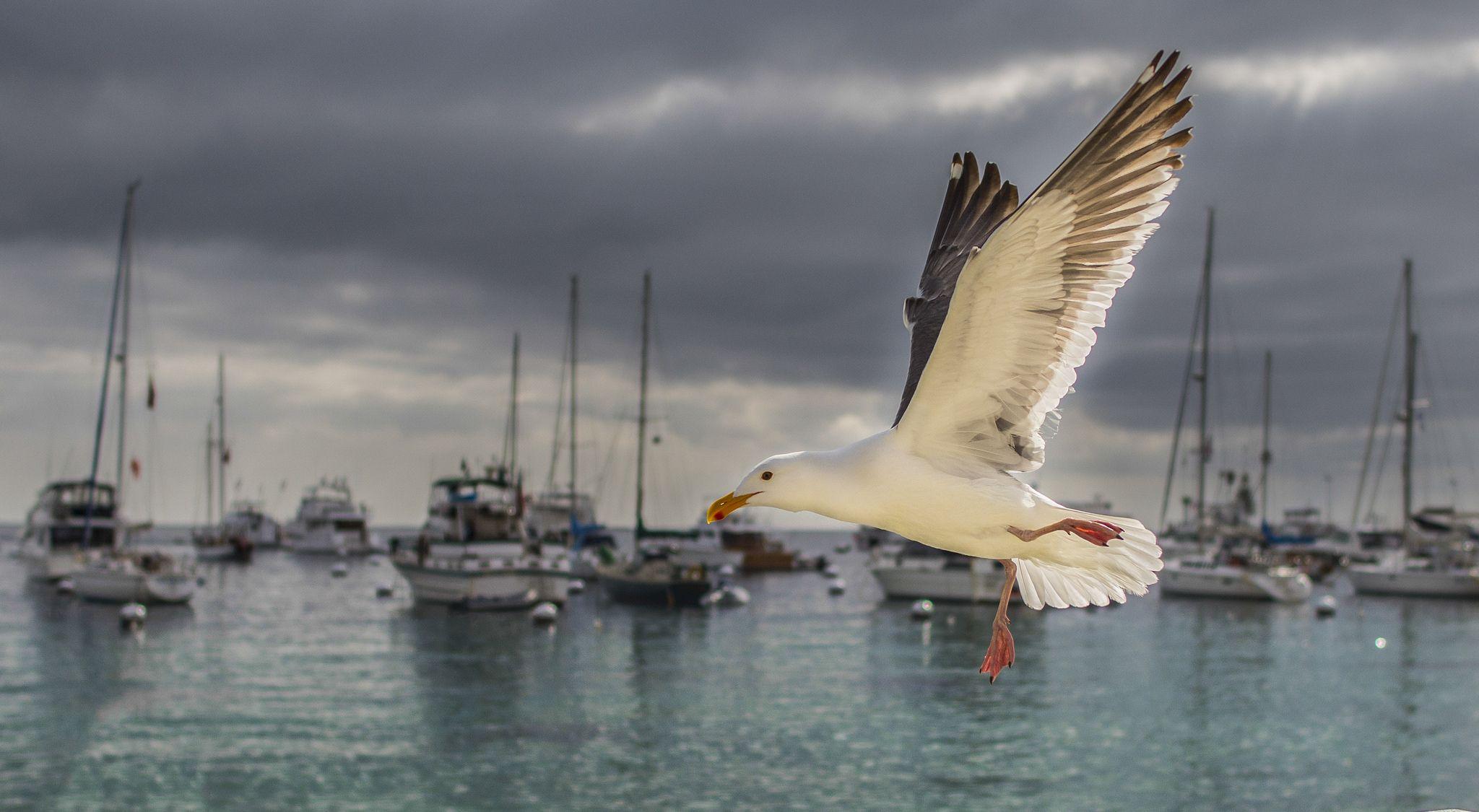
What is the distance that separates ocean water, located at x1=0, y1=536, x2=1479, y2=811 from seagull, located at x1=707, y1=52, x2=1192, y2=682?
847 inches

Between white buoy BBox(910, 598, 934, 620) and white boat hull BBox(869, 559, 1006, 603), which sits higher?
white boat hull BBox(869, 559, 1006, 603)

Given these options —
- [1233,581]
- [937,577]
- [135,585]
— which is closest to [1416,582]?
[1233,581]

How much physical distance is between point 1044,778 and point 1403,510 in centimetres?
5451

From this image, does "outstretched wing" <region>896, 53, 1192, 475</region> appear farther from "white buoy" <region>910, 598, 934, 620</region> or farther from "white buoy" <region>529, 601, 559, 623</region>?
"white buoy" <region>910, 598, 934, 620</region>

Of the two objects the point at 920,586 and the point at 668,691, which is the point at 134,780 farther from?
the point at 920,586

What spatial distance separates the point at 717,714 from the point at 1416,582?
5346 centimetres

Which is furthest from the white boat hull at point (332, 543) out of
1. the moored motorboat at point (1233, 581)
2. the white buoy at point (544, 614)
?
the moored motorboat at point (1233, 581)

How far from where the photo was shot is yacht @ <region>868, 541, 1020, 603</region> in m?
62.4

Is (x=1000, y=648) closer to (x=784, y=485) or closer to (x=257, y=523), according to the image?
(x=784, y=485)

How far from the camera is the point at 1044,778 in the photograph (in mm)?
28328

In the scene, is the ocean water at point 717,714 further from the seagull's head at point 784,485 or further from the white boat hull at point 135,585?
the seagull's head at point 784,485

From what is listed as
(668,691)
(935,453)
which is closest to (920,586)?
(668,691)

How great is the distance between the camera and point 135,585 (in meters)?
56.8

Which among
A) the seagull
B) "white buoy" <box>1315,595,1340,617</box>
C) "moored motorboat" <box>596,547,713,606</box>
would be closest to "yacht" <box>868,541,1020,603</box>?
"moored motorboat" <box>596,547,713,606</box>
